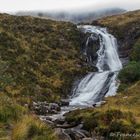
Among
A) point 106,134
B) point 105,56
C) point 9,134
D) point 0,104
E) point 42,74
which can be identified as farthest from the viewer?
point 105,56

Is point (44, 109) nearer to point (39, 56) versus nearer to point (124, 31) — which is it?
point (39, 56)

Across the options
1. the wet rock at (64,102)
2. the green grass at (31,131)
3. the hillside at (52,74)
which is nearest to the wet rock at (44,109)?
the hillside at (52,74)

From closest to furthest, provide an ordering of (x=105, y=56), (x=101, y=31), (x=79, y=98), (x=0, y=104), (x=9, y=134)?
(x=9, y=134) → (x=0, y=104) → (x=79, y=98) → (x=105, y=56) → (x=101, y=31)

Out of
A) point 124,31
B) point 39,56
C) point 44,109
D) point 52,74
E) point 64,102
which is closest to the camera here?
point 44,109

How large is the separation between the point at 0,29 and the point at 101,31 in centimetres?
2106

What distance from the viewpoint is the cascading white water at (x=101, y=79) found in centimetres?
5609

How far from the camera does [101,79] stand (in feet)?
206

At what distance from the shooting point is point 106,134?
23797mm

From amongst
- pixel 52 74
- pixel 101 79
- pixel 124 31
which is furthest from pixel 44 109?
pixel 124 31

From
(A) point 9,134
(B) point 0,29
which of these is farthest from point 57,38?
(A) point 9,134

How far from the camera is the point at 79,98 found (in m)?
56.8

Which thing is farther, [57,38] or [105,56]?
[57,38]

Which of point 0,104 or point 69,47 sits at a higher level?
point 0,104

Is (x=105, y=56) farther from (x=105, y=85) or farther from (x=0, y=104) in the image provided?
(x=0, y=104)
